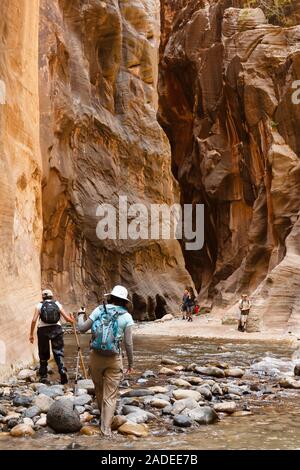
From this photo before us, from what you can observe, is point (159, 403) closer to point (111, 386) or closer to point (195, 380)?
point (111, 386)

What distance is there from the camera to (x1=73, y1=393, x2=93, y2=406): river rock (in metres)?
7.91

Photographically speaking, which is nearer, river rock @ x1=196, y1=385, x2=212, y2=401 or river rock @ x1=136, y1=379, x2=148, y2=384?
river rock @ x1=196, y1=385, x2=212, y2=401

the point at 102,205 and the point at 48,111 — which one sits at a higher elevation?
the point at 48,111

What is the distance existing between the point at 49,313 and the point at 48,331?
0.40 m

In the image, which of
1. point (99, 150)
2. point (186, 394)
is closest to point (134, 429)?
point (186, 394)

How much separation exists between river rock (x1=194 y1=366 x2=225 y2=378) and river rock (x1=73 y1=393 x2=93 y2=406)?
138 inches

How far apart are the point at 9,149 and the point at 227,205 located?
90.7 ft

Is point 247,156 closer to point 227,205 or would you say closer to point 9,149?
point 227,205

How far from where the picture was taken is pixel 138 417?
23.9ft

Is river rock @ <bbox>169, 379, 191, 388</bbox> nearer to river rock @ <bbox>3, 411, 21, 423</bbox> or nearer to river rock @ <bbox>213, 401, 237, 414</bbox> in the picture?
river rock @ <bbox>213, 401, 237, 414</bbox>

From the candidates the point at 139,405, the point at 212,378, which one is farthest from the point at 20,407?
the point at 212,378

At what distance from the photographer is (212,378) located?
1088cm

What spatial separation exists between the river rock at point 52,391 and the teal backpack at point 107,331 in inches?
82.5

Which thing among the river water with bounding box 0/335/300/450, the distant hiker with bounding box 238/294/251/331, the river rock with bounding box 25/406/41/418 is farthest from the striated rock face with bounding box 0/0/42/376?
the distant hiker with bounding box 238/294/251/331
